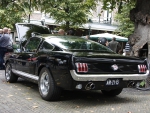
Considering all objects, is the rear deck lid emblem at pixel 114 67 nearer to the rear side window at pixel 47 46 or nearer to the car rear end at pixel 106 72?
the car rear end at pixel 106 72

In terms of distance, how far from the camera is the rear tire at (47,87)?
608 centimetres

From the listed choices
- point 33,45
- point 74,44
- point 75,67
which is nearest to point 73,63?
point 75,67

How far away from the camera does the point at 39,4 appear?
1159 centimetres

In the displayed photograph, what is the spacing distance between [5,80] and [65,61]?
424 cm

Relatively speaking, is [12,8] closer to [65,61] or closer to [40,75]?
[40,75]

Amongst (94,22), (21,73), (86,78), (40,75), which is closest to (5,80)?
(21,73)

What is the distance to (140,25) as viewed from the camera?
8883 mm

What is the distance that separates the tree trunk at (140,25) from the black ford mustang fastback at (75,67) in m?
2.02

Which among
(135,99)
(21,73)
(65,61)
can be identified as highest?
(65,61)

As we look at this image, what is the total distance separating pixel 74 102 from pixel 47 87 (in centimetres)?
70

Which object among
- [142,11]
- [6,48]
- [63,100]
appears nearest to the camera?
[63,100]

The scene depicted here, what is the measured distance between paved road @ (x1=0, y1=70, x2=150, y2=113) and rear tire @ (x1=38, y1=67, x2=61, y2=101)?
0.14 m

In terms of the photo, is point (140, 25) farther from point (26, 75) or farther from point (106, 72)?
point (26, 75)

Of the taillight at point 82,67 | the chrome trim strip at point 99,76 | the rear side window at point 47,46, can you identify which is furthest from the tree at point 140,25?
the taillight at point 82,67
